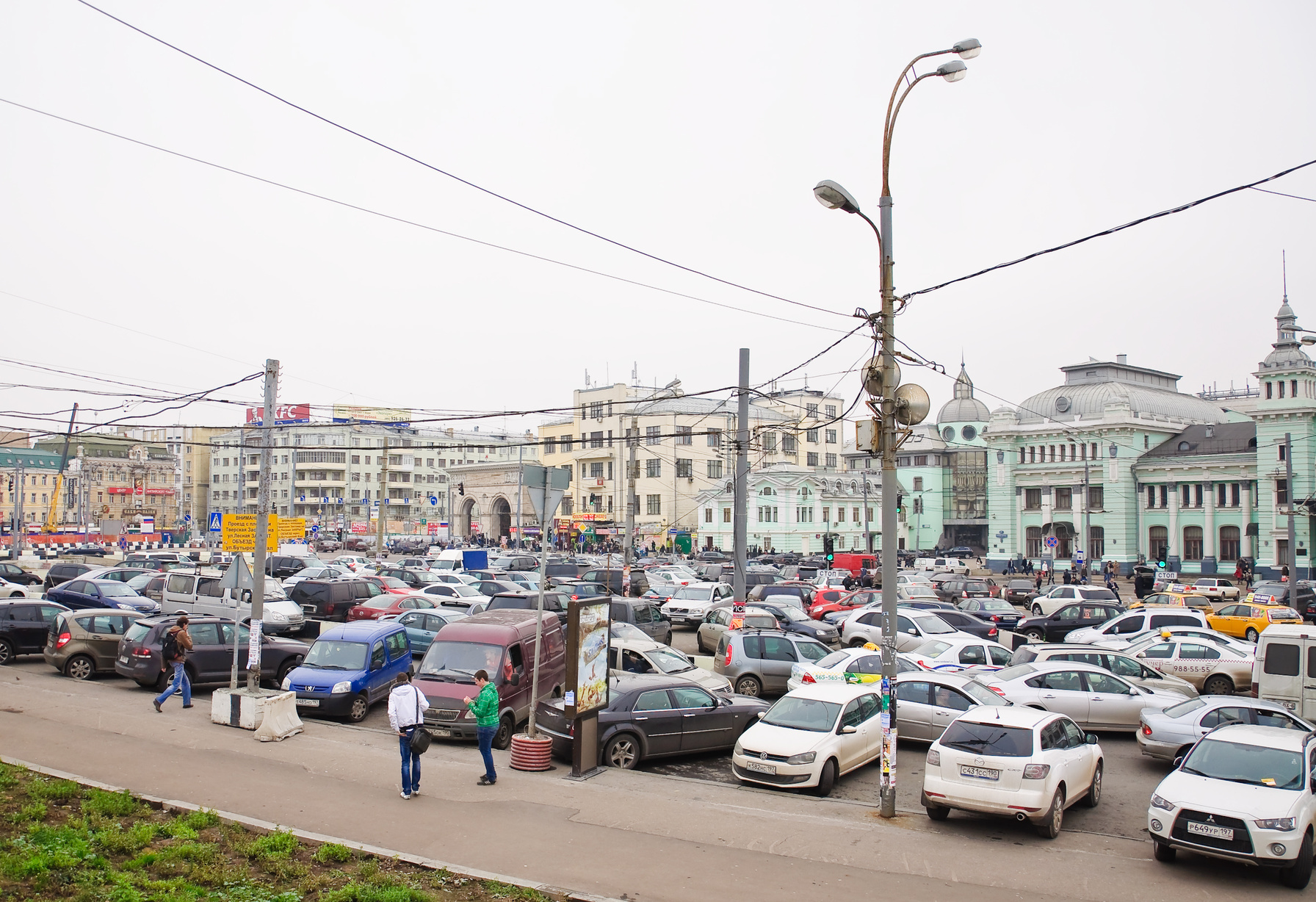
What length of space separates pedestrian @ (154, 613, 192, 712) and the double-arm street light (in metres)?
12.3

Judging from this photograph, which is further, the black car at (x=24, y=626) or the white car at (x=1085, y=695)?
the black car at (x=24, y=626)

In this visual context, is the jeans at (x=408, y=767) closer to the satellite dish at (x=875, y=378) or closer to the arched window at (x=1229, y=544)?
the satellite dish at (x=875, y=378)

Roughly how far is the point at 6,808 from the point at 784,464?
261 feet

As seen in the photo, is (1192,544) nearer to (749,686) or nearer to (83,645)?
(749,686)

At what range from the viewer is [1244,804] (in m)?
9.60

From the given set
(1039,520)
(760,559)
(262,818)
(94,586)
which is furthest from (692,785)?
(1039,520)

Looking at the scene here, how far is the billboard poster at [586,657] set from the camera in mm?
13109

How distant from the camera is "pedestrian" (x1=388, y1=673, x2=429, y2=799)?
11.4 meters

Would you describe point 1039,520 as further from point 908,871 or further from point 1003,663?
point 908,871

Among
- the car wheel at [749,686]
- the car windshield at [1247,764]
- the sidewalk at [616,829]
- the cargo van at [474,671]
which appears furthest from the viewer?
the car wheel at [749,686]

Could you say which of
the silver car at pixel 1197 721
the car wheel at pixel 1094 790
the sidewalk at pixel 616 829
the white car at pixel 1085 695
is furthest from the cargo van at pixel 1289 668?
the sidewalk at pixel 616 829

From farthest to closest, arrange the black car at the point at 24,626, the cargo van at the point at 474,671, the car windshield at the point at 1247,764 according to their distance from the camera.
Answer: the black car at the point at 24,626, the cargo van at the point at 474,671, the car windshield at the point at 1247,764

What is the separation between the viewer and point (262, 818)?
1030 centimetres

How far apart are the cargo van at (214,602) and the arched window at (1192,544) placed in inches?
2549
